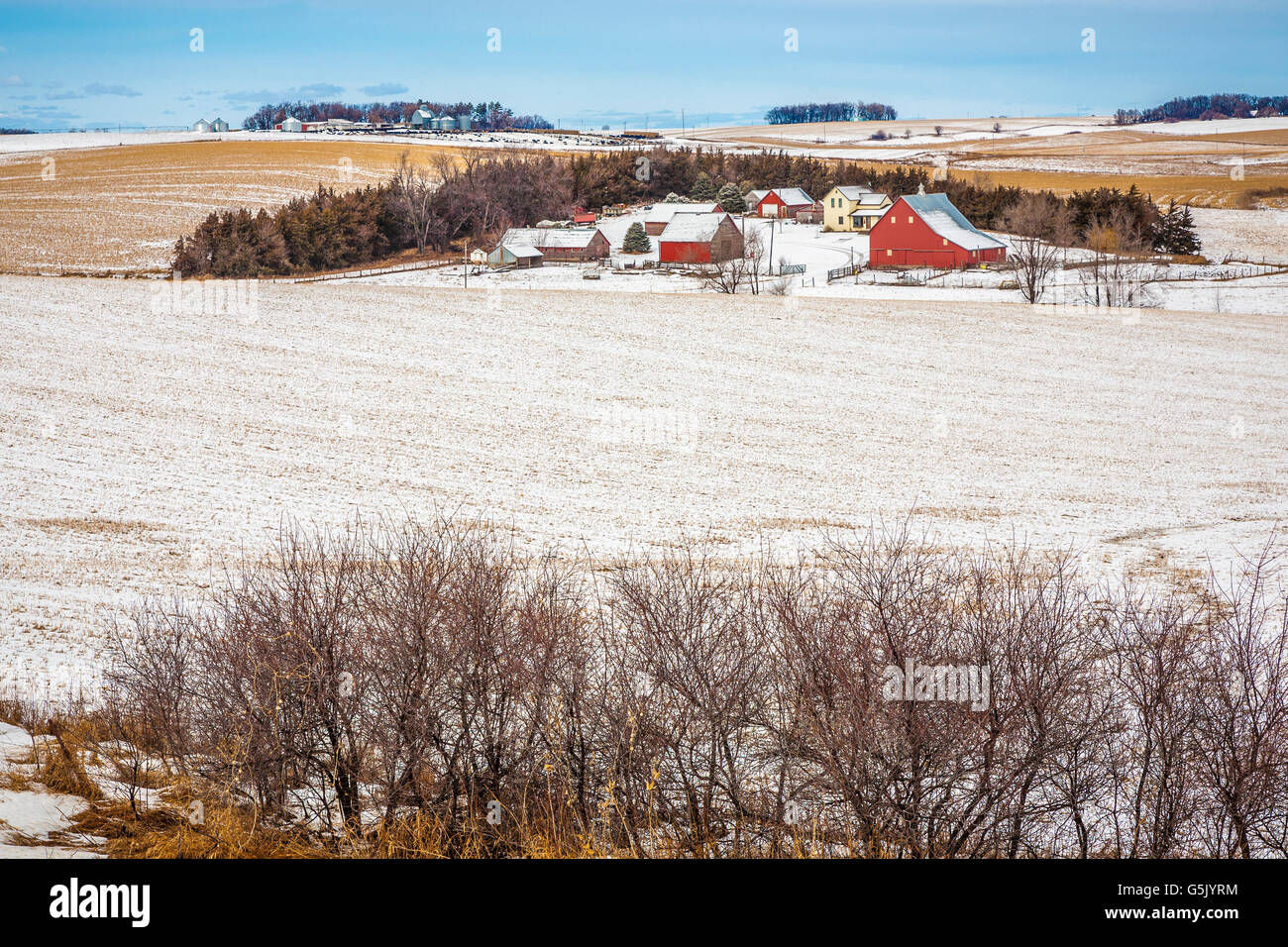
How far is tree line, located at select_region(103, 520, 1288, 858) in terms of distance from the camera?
905cm

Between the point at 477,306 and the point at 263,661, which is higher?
the point at 477,306

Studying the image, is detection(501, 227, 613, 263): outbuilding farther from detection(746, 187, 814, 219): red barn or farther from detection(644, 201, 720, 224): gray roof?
detection(746, 187, 814, 219): red barn

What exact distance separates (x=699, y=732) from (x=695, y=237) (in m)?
71.4

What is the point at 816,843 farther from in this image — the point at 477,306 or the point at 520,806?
the point at 477,306

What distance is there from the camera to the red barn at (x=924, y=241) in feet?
243

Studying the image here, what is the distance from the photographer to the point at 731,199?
100 m

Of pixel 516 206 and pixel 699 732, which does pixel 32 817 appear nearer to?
pixel 699 732

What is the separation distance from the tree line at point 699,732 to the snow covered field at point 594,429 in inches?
258

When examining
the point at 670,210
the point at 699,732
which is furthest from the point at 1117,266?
the point at 699,732

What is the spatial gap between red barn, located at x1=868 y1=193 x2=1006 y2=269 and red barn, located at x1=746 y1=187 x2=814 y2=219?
29.0 m

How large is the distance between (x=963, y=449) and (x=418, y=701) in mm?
25555

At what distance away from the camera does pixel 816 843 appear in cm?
879

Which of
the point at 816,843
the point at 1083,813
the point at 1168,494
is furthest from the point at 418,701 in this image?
the point at 1168,494

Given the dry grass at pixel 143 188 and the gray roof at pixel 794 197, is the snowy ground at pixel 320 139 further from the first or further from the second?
the gray roof at pixel 794 197
